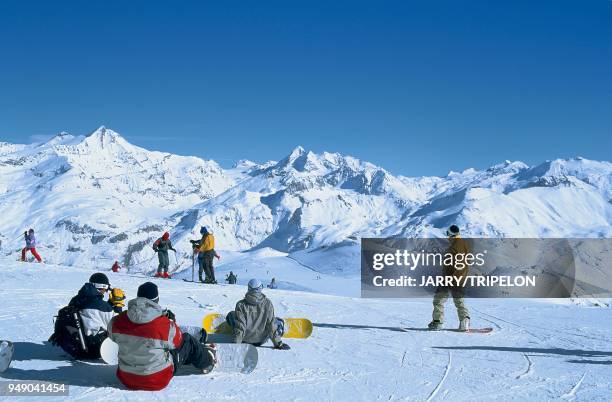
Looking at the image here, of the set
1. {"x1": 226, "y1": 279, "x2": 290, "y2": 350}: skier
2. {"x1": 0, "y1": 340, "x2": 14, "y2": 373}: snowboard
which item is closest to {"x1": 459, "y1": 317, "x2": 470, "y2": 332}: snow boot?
{"x1": 226, "y1": 279, "x2": 290, "y2": 350}: skier

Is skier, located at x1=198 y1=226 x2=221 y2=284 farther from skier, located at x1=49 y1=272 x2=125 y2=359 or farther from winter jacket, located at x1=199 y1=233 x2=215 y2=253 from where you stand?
skier, located at x1=49 y1=272 x2=125 y2=359

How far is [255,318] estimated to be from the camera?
9484 millimetres

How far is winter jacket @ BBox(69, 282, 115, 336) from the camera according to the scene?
26.0 feet

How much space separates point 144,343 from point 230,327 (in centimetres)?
384

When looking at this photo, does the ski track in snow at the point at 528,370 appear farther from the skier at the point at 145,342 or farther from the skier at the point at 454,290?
the skier at the point at 145,342

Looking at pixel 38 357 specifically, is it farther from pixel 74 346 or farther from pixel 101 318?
pixel 101 318

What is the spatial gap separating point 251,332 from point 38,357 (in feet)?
10.5

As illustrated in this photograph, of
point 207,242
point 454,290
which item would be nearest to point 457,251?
point 454,290

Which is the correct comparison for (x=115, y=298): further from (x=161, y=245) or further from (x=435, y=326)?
(x=161, y=245)

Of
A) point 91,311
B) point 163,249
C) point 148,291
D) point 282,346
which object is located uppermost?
point 163,249

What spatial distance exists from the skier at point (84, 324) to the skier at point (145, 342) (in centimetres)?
115

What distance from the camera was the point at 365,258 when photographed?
398 ft

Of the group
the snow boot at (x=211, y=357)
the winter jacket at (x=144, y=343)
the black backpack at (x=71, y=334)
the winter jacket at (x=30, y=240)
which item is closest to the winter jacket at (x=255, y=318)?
the snow boot at (x=211, y=357)

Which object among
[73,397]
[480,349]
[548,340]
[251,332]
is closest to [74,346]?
[73,397]
